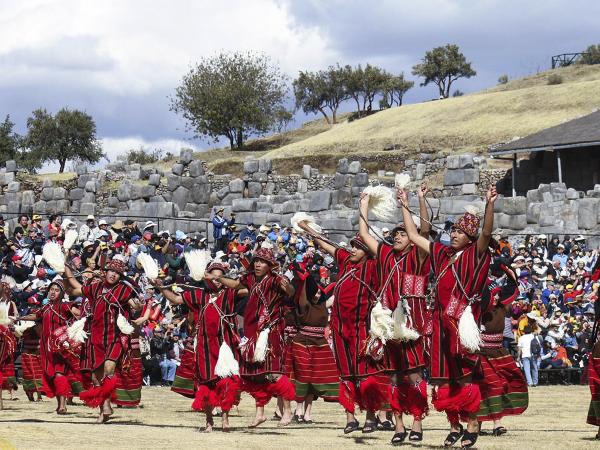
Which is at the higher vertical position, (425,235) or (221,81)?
(221,81)

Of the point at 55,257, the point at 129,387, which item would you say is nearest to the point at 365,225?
the point at 55,257

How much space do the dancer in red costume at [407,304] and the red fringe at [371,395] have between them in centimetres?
38

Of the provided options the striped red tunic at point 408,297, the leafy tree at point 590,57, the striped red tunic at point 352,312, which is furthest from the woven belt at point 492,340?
the leafy tree at point 590,57

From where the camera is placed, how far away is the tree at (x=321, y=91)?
100688mm

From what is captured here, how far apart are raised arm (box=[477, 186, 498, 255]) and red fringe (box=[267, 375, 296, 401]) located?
359 cm

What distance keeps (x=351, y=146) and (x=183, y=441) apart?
60.4 meters

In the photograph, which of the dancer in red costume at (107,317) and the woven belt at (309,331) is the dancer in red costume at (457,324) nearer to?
the woven belt at (309,331)

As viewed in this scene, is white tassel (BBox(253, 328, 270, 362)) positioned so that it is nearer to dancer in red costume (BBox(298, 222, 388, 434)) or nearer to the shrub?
dancer in red costume (BBox(298, 222, 388, 434))

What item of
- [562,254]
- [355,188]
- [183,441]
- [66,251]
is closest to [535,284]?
[562,254]

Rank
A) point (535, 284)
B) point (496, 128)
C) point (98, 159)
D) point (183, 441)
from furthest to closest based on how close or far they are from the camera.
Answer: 1. point (98, 159)
2. point (496, 128)
3. point (535, 284)
4. point (183, 441)

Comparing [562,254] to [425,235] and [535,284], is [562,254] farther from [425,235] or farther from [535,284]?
[425,235]

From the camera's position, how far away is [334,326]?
43.1 ft

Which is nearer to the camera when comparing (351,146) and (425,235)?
(425,235)

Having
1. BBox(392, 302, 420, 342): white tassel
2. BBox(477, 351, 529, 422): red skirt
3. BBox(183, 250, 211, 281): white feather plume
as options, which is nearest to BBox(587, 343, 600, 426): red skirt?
BBox(477, 351, 529, 422): red skirt
